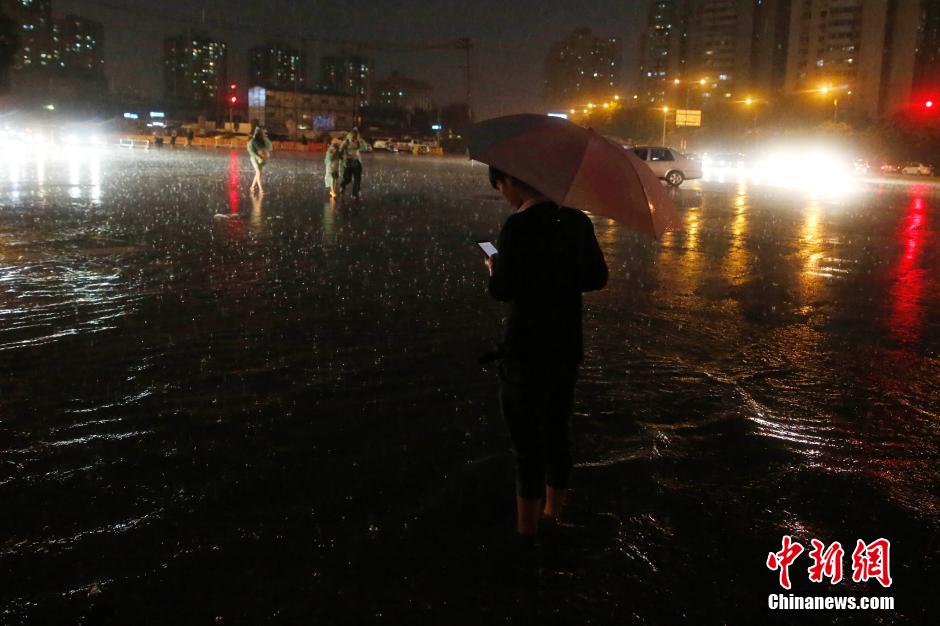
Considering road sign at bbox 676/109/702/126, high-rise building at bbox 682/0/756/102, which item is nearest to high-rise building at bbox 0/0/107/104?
road sign at bbox 676/109/702/126

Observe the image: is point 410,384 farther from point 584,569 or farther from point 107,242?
point 107,242

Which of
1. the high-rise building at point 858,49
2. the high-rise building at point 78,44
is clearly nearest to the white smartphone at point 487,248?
the high-rise building at point 858,49

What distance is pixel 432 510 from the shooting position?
408 centimetres

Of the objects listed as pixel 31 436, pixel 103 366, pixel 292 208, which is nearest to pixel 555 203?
pixel 31 436

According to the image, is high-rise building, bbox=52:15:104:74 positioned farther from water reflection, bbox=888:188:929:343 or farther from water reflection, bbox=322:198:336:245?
water reflection, bbox=888:188:929:343

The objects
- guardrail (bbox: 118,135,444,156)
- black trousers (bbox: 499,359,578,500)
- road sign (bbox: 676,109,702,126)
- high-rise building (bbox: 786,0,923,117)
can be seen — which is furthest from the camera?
high-rise building (bbox: 786,0,923,117)

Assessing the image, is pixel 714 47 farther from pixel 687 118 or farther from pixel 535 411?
pixel 535 411

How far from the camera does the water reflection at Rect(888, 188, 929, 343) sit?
8211 mm

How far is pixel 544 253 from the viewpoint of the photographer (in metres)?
3.40

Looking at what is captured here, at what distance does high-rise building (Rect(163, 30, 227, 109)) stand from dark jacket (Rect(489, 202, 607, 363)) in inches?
6721

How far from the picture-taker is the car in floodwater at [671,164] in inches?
1319

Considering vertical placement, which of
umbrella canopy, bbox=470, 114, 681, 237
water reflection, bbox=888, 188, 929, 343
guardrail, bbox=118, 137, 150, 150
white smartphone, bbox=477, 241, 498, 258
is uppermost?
guardrail, bbox=118, 137, 150, 150

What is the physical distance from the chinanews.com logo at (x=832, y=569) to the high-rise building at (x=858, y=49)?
109481 mm

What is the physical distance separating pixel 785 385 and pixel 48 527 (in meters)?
4.97
